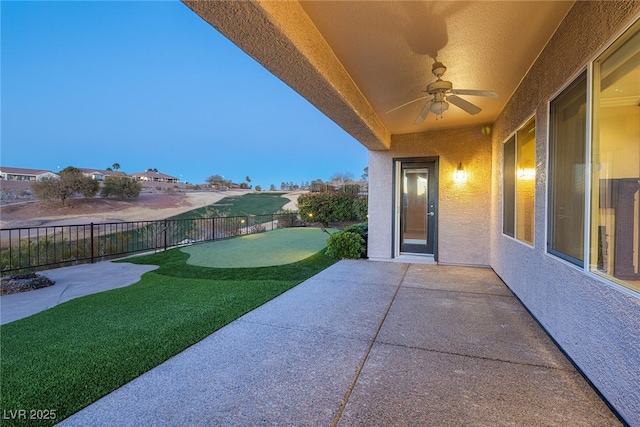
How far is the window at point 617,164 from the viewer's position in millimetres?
1667

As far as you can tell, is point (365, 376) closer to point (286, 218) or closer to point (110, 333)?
point (110, 333)

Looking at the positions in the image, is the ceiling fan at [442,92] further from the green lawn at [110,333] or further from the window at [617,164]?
the green lawn at [110,333]

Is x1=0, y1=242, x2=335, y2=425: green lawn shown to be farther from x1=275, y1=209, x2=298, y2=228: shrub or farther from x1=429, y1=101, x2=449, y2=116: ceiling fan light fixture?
x1=275, y1=209, x2=298, y2=228: shrub

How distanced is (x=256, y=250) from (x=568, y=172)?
249 inches

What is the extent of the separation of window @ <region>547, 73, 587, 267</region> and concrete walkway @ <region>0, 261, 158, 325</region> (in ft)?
17.7

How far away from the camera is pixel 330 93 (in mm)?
2986

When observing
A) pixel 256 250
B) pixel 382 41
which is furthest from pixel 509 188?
pixel 256 250

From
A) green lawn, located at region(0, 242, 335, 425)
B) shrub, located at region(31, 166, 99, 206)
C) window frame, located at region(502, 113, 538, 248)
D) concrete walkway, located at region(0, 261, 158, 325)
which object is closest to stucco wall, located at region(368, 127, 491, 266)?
window frame, located at region(502, 113, 538, 248)

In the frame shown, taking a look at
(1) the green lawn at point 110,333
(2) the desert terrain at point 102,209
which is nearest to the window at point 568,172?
→ (1) the green lawn at point 110,333

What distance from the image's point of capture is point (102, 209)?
8617 millimetres

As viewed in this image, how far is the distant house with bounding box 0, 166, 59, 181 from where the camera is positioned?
23.9ft

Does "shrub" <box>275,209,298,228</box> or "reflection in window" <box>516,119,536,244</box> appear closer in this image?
"reflection in window" <box>516,119,536,244</box>

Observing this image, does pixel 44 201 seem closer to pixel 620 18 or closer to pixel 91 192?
pixel 91 192

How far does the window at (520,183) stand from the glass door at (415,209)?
Result: 1.82 metres
